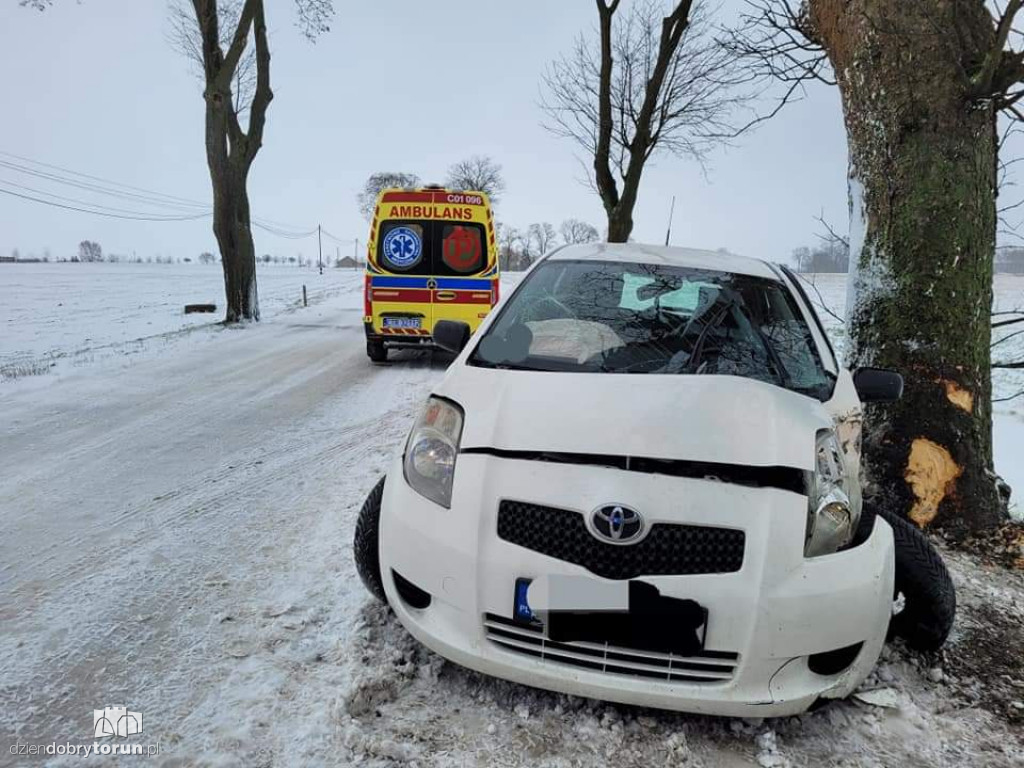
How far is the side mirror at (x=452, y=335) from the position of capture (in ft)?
10.5

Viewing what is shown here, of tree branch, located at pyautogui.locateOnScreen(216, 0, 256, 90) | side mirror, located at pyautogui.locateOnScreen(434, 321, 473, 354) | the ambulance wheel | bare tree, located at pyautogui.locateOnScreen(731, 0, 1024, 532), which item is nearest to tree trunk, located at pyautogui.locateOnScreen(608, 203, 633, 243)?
the ambulance wheel

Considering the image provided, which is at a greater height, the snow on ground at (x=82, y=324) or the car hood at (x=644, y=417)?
the car hood at (x=644, y=417)

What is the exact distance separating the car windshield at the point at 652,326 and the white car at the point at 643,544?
0.26 m

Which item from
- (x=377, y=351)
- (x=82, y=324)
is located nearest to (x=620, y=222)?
(x=377, y=351)

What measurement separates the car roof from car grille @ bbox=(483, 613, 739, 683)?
2066 mm

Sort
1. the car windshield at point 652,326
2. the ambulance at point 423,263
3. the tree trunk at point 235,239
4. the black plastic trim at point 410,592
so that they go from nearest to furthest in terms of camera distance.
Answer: the black plastic trim at point 410,592 < the car windshield at point 652,326 < the ambulance at point 423,263 < the tree trunk at point 235,239

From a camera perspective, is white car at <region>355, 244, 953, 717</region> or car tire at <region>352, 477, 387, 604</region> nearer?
white car at <region>355, 244, 953, 717</region>

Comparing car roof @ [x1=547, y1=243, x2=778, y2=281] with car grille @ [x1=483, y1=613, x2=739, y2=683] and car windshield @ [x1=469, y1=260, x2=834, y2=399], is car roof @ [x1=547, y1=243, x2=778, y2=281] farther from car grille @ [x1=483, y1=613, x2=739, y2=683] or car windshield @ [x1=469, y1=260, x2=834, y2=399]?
car grille @ [x1=483, y1=613, x2=739, y2=683]

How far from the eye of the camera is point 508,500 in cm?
184

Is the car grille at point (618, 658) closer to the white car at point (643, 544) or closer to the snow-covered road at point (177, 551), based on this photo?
the white car at point (643, 544)

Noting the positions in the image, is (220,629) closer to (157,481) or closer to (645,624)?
(645,624)

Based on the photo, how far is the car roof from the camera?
3230mm

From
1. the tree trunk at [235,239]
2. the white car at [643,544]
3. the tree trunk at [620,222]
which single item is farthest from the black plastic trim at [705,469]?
the tree trunk at [235,239]

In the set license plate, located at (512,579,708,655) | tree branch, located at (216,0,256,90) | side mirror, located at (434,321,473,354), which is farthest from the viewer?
tree branch, located at (216,0,256,90)
